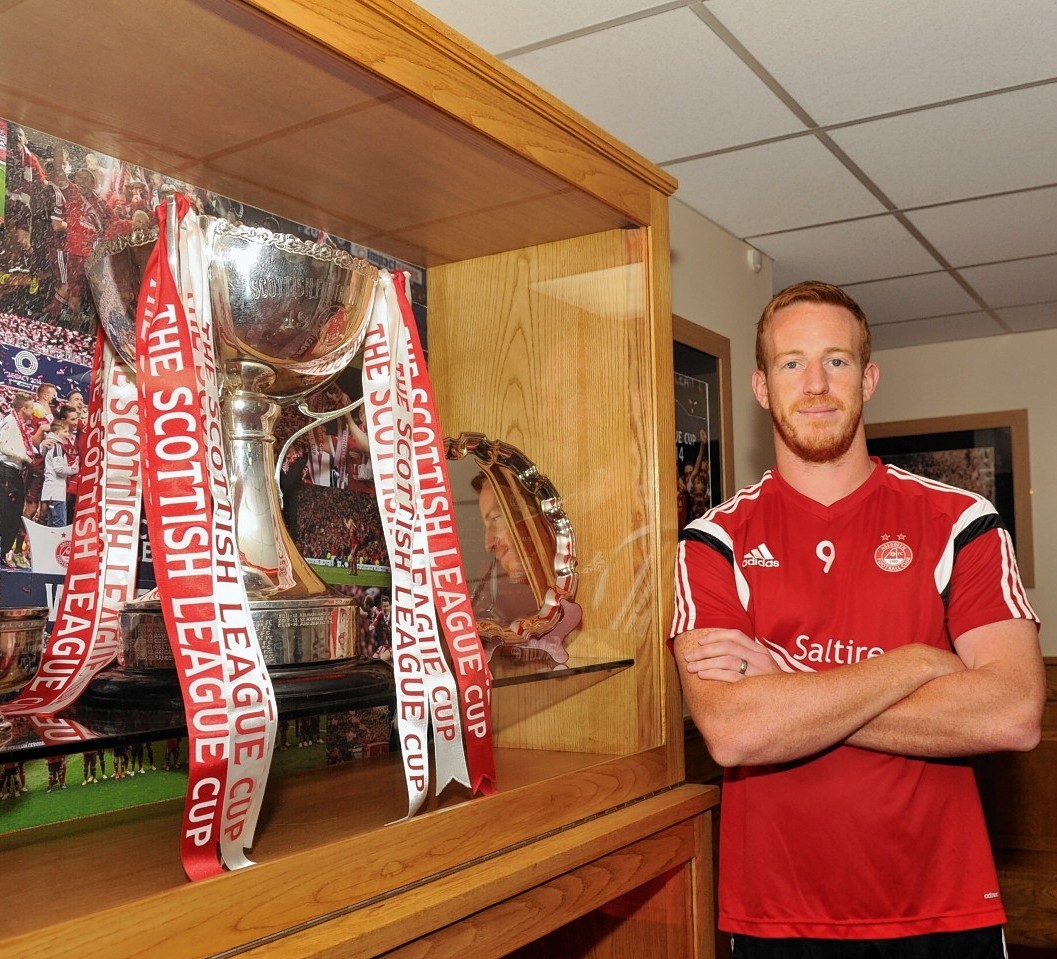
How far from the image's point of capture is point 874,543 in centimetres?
155

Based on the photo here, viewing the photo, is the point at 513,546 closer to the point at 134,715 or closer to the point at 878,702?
the point at 878,702

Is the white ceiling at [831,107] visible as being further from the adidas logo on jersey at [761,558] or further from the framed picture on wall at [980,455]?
the framed picture on wall at [980,455]

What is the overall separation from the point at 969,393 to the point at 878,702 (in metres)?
4.35

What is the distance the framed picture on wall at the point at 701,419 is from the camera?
3.36 metres

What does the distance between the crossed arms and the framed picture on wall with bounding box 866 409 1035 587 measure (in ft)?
13.0

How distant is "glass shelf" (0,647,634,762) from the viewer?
0.72m

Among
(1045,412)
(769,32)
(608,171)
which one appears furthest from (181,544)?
(1045,412)

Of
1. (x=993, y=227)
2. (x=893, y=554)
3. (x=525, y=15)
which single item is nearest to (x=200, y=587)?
(x=893, y=554)

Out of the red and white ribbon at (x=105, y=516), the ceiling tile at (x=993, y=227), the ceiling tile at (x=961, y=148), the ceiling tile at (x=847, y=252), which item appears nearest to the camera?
the red and white ribbon at (x=105, y=516)

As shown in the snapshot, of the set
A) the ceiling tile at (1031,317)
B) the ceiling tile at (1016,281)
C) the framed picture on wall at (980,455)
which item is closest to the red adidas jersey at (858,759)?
the ceiling tile at (1016,281)

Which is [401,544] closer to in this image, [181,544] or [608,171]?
[181,544]

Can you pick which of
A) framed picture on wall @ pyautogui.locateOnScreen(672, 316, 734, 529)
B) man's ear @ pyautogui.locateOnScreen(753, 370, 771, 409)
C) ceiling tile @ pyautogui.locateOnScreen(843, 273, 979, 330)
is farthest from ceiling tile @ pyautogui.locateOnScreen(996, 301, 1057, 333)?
man's ear @ pyautogui.locateOnScreen(753, 370, 771, 409)

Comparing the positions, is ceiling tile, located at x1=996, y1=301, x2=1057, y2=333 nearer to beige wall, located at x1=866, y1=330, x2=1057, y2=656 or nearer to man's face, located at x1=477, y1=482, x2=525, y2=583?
beige wall, located at x1=866, y1=330, x2=1057, y2=656

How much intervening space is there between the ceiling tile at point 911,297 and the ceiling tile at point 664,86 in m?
1.66
